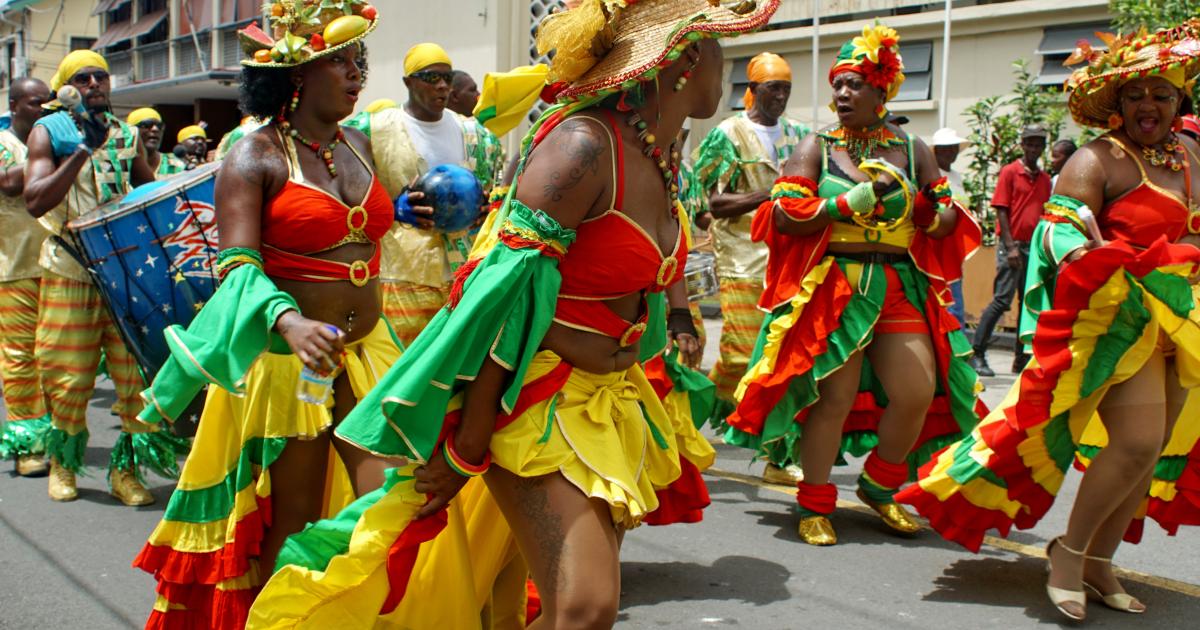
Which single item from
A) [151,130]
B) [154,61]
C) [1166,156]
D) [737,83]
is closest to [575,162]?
[1166,156]

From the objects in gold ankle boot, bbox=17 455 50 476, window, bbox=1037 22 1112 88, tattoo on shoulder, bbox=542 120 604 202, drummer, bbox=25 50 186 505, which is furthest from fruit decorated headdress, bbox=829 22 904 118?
window, bbox=1037 22 1112 88

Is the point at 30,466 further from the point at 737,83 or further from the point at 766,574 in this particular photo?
the point at 737,83

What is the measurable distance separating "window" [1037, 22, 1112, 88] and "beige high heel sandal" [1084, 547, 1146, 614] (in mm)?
15077

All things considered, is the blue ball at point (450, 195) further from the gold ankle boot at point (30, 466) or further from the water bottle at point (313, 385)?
the gold ankle boot at point (30, 466)

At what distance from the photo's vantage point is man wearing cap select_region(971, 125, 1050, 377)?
11164mm

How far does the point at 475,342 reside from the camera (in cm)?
290

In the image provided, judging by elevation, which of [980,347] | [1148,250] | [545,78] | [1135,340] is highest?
[545,78]

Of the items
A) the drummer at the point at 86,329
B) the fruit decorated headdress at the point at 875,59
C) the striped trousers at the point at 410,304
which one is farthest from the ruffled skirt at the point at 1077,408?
the drummer at the point at 86,329

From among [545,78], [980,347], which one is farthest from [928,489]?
[980,347]

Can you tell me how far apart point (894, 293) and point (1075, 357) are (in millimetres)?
1291

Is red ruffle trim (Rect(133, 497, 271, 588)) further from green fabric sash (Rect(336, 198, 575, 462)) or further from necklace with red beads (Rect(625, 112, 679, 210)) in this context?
necklace with red beads (Rect(625, 112, 679, 210))

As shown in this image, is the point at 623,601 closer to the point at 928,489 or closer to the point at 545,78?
the point at 928,489

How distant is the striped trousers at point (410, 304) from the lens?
6.23 meters

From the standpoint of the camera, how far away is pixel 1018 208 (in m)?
11.3
